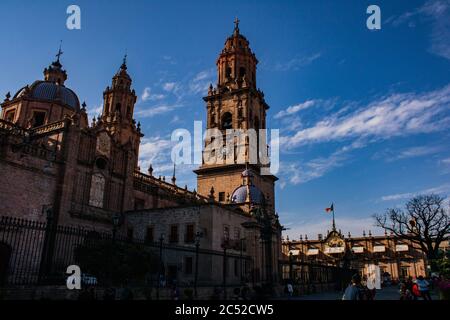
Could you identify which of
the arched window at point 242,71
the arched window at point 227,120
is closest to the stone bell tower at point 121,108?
the arched window at point 227,120

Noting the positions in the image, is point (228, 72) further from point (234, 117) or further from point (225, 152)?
point (225, 152)

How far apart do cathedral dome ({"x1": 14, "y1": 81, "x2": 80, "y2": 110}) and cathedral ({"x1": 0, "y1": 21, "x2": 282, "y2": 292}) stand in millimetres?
108

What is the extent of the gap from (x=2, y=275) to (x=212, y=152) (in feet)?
124

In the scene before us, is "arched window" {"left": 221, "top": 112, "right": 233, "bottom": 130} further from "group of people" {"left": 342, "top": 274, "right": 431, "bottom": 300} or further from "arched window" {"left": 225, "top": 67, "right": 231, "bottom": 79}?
"group of people" {"left": 342, "top": 274, "right": 431, "bottom": 300}

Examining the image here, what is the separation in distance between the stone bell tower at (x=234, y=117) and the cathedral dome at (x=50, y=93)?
2212 cm

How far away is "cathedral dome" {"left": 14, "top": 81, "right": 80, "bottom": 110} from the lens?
1618 inches

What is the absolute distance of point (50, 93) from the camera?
4181 centimetres

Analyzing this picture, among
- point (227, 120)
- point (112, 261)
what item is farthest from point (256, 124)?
point (112, 261)

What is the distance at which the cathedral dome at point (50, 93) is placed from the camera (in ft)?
135

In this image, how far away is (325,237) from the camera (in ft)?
254

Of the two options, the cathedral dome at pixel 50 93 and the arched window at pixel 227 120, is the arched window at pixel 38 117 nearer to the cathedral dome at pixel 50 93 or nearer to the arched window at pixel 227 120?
the cathedral dome at pixel 50 93

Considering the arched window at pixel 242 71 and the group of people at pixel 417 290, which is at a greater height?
the arched window at pixel 242 71
